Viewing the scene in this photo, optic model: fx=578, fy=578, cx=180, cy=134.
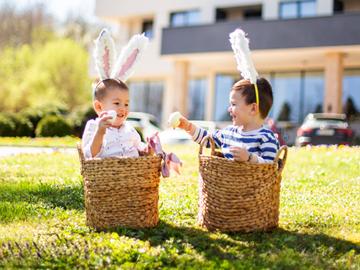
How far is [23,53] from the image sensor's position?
4206 centimetres

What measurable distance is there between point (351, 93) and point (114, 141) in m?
21.7

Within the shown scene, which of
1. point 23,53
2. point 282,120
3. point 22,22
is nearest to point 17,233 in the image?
point 282,120

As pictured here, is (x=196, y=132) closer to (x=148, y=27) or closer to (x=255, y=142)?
(x=255, y=142)

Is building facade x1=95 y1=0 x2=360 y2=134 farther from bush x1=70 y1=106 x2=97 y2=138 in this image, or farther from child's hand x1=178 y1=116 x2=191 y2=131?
child's hand x1=178 y1=116 x2=191 y2=131

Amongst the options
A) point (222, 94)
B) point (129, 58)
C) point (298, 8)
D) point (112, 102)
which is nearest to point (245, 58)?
point (129, 58)

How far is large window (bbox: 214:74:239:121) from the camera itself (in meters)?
27.8

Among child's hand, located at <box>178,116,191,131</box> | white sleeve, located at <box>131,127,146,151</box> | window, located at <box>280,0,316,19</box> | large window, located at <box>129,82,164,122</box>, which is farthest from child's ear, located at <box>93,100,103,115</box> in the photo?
large window, located at <box>129,82,164,122</box>

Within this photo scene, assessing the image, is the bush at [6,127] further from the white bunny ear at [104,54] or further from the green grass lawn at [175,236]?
the white bunny ear at [104,54]

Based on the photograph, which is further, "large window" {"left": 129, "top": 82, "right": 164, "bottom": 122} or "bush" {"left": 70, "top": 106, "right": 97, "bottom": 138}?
"large window" {"left": 129, "top": 82, "right": 164, "bottom": 122}

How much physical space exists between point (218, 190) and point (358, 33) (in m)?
18.3

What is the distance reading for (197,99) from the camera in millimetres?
29203

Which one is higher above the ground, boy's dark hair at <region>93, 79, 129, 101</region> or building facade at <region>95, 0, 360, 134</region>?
building facade at <region>95, 0, 360, 134</region>

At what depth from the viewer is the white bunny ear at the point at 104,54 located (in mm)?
4871

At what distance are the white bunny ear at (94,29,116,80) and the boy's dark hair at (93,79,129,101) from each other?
0.58ft
